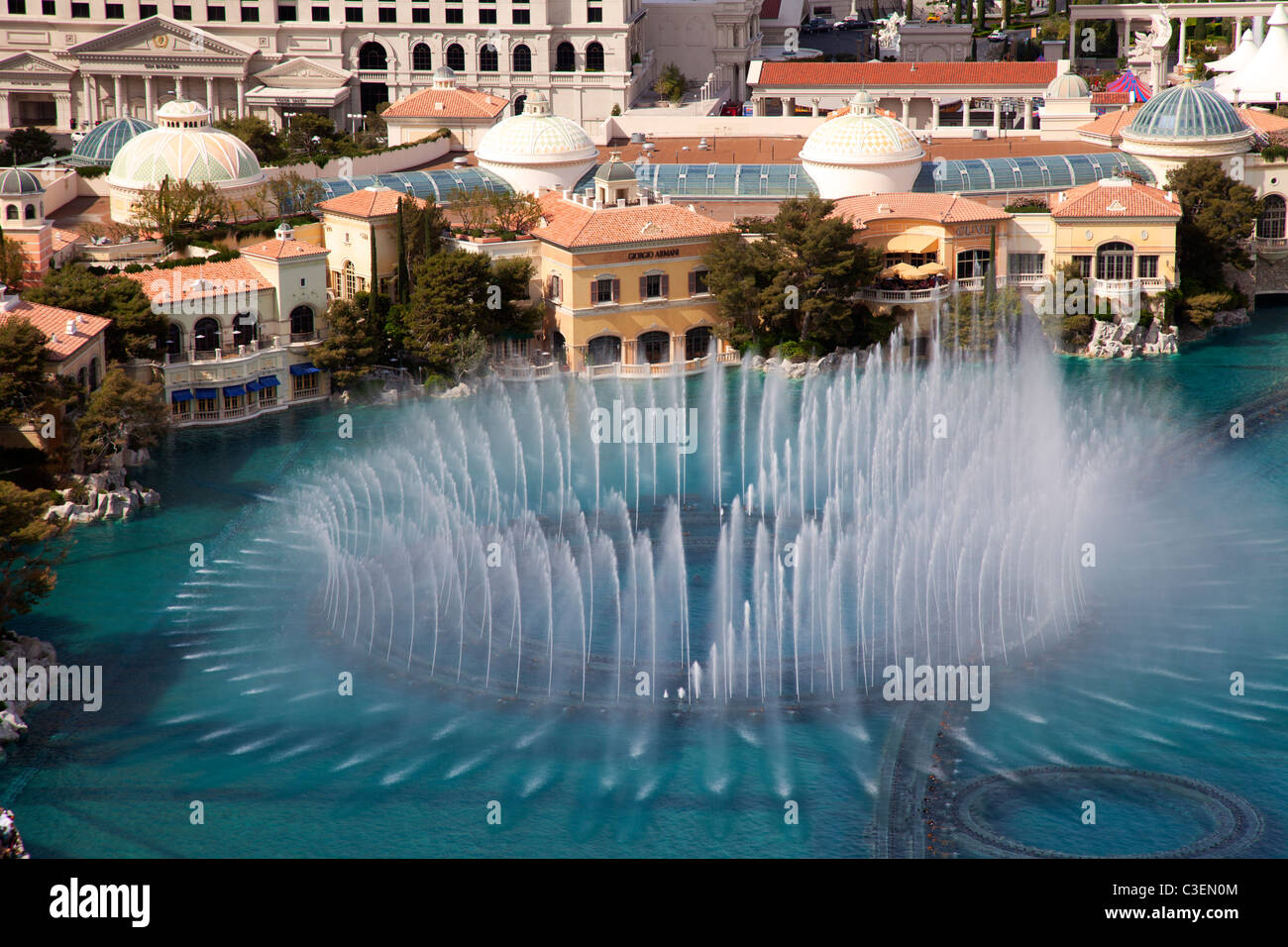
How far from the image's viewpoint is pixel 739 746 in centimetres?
4738

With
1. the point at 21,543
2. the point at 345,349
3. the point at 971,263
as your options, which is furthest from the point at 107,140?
the point at 21,543

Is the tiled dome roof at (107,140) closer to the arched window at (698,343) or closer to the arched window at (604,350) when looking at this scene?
the arched window at (604,350)

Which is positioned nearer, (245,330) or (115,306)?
(115,306)

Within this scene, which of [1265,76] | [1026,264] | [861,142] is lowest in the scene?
[1026,264]

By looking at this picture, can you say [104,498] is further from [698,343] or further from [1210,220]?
[1210,220]

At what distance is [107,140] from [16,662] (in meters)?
41.2

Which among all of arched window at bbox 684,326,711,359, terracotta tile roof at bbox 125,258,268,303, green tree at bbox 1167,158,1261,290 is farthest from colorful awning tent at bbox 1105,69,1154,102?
terracotta tile roof at bbox 125,258,268,303

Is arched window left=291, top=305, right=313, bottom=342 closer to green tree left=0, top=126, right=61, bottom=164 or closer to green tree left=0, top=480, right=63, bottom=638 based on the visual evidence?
green tree left=0, top=480, right=63, bottom=638

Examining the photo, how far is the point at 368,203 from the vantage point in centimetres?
7738

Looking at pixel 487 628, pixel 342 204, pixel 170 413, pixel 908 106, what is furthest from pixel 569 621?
pixel 908 106

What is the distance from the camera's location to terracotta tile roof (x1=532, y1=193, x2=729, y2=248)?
75500 mm

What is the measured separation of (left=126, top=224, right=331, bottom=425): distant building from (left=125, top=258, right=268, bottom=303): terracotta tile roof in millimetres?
32

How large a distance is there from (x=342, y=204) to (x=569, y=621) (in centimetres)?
2857

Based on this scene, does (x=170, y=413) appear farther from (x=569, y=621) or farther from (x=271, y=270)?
(x=569, y=621)
